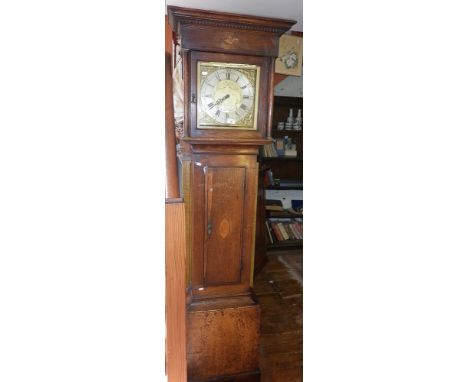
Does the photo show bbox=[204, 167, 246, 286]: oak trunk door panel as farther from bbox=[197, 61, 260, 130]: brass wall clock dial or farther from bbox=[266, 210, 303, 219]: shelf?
bbox=[266, 210, 303, 219]: shelf

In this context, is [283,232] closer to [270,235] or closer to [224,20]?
[270,235]

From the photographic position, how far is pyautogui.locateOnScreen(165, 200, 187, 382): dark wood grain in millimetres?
604

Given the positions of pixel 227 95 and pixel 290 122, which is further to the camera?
pixel 290 122

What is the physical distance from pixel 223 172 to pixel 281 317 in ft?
4.62

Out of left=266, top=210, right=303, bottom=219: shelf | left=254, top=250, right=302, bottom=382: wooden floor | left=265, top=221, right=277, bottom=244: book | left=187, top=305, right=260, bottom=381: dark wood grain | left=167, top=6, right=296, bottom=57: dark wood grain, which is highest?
left=167, top=6, right=296, bottom=57: dark wood grain

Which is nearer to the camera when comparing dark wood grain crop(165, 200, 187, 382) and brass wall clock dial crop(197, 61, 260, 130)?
dark wood grain crop(165, 200, 187, 382)

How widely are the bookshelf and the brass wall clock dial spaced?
2131 mm

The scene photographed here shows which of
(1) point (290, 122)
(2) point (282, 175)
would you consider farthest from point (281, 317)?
(1) point (290, 122)

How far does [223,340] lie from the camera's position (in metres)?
1.73

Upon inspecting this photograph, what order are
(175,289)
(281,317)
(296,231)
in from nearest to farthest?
(175,289), (281,317), (296,231)

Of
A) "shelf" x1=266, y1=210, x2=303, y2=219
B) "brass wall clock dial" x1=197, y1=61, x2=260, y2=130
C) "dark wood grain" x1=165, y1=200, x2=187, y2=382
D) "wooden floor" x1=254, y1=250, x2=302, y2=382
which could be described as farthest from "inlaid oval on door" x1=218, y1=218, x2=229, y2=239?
"shelf" x1=266, y1=210, x2=303, y2=219

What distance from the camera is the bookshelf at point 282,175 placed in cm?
394

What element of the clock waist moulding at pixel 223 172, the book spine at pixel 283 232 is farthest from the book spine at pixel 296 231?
the clock waist moulding at pixel 223 172
